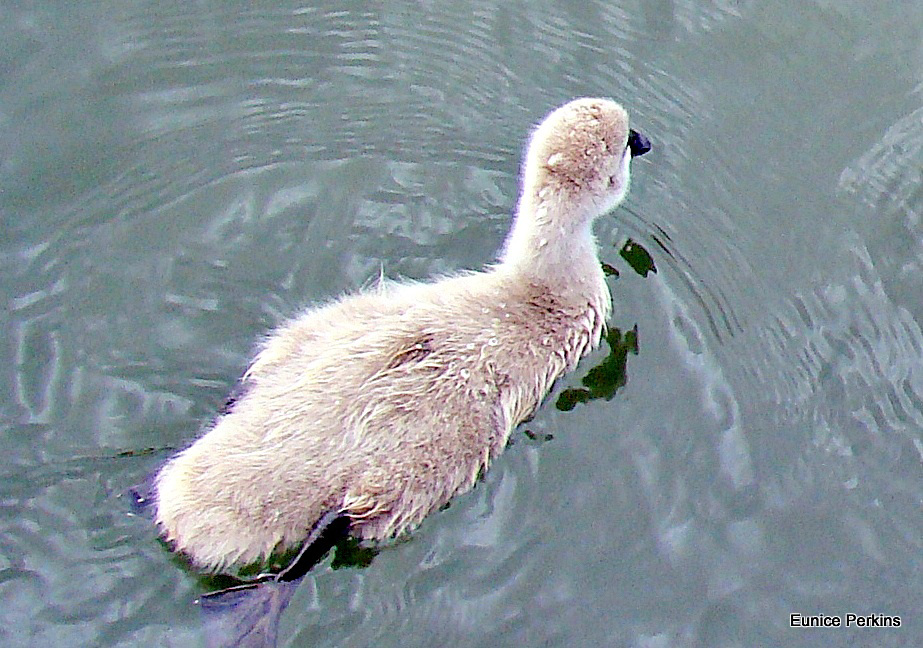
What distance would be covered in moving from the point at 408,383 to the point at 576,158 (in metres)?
1.01

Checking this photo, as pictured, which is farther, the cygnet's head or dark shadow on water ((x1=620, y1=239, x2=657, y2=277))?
dark shadow on water ((x1=620, y1=239, x2=657, y2=277))

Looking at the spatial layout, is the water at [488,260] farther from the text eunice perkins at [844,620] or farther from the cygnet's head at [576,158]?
the cygnet's head at [576,158]

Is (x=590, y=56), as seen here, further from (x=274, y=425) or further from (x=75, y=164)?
(x=274, y=425)

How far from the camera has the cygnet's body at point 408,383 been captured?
4.23 meters

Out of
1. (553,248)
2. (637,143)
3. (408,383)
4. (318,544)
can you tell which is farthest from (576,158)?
(318,544)

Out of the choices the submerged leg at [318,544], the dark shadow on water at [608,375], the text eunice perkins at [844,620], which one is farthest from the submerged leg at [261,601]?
the text eunice perkins at [844,620]

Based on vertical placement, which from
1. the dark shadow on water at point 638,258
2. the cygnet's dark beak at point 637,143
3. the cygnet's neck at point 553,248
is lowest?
the dark shadow on water at point 638,258

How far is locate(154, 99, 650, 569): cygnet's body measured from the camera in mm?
4227

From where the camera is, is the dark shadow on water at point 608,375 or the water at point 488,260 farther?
the dark shadow on water at point 608,375

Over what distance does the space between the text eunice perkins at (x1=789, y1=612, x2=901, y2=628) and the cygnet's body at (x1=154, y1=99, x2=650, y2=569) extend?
1126 millimetres

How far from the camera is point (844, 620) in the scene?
14.9 ft

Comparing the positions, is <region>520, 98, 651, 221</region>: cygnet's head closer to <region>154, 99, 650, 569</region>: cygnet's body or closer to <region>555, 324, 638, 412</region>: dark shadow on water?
<region>154, 99, 650, 569</region>: cygnet's body

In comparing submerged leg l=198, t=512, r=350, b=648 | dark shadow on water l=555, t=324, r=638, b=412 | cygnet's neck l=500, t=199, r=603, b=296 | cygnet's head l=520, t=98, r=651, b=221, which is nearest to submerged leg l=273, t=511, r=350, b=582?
submerged leg l=198, t=512, r=350, b=648

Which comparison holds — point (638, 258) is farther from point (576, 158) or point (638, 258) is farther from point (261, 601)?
point (261, 601)
